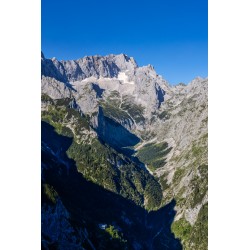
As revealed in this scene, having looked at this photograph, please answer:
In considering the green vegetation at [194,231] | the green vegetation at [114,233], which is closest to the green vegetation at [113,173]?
the green vegetation at [194,231]

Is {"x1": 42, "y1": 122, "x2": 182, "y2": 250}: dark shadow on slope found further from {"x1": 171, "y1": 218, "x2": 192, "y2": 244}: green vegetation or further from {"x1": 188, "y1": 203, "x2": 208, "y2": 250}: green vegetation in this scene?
{"x1": 188, "y1": 203, "x2": 208, "y2": 250}: green vegetation

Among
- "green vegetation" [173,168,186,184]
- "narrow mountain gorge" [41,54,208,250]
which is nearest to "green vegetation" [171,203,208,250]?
"narrow mountain gorge" [41,54,208,250]

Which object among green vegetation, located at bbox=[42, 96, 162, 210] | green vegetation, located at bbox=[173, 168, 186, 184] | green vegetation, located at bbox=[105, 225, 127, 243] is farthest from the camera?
green vegetation, located at bbox=[173, 168, 186, 184]

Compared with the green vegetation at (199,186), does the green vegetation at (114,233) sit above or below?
below

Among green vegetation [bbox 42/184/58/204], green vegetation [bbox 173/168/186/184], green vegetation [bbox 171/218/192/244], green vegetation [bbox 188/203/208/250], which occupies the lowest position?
green vegetation [bbox 171/218/192/244]

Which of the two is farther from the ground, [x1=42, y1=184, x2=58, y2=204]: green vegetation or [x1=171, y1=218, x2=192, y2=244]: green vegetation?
[x1=42, y1=184, x2=58, y2=204]: green vegetation

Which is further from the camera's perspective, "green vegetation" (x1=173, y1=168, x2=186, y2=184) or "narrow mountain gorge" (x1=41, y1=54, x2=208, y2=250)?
"green vegetation" (x1=173, y1=168, x2=186, y2=184)

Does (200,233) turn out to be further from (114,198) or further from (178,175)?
(178,175)

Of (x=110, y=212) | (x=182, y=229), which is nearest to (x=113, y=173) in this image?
(x=110, y=212)

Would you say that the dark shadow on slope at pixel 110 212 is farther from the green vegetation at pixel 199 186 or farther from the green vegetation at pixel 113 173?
the green vegetation at pixel 199 186
